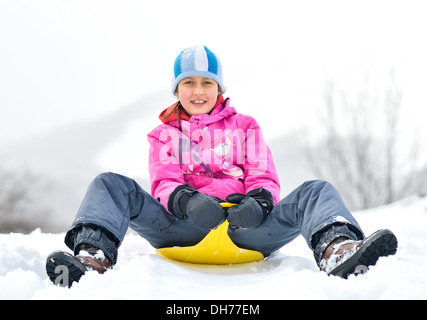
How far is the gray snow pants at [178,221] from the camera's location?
1546mm

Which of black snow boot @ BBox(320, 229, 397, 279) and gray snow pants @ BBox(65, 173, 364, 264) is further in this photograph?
gray snow pants @ BBox(65, 173, 364, 264)

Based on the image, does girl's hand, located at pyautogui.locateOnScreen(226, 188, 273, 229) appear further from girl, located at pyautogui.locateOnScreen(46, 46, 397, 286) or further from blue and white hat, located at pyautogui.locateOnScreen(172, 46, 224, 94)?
blue and white hat, located at pyautogui.locateOnScreen(172, 46, 224, 94)

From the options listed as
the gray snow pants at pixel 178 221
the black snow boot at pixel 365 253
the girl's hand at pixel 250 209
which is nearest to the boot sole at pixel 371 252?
the black snow boot at pixel 365 253

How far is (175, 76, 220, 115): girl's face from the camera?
229 centimetres

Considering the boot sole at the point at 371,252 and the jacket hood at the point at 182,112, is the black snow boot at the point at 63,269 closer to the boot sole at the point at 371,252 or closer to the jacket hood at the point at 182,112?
the boot sole at the point at 371,252

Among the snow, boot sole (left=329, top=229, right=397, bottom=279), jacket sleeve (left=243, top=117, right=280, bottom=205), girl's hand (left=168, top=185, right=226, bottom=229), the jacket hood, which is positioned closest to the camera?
the snow

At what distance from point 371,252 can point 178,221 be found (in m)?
0.89

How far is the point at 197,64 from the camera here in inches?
90.7

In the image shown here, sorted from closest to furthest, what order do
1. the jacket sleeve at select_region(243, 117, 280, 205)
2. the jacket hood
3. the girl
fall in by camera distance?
the girl, the jacket sleeve at select_region(243, 117, 280, 205), the jacket hood

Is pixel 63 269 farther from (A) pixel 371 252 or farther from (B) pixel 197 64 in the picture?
(B) pixel 197 64

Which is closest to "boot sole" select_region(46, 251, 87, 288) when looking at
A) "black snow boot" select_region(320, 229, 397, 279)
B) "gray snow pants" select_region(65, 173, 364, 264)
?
"gray snow pants" select_region(65, 173, 364, 264)

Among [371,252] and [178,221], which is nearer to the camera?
→ [371,252]

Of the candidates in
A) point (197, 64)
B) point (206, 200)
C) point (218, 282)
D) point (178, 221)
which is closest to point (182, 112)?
point (197, 64)

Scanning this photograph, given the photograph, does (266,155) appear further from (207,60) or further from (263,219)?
(207,60)
